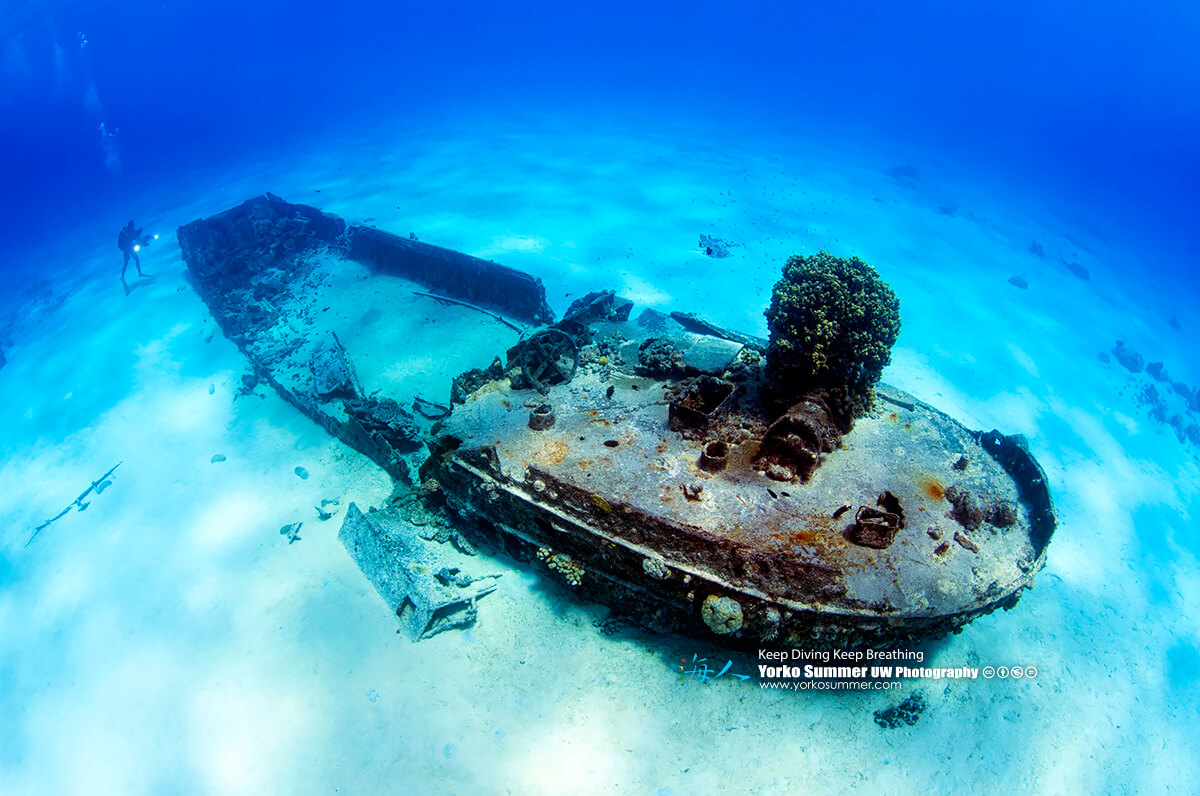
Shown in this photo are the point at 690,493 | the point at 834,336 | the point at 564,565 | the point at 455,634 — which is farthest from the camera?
the point at 834,336

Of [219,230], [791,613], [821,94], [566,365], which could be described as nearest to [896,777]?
[791,613]

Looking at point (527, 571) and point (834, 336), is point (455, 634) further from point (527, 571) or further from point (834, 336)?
point (834, 336)

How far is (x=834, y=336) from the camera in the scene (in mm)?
8266

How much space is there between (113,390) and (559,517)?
54.2 ft

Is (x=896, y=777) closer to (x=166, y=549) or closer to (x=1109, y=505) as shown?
(x=1109, y=505)

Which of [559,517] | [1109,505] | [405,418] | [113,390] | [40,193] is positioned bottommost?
[40,193]

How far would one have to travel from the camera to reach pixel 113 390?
15.0 meters

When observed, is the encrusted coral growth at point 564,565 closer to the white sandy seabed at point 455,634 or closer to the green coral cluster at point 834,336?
the white sandy seabed at point 455,634

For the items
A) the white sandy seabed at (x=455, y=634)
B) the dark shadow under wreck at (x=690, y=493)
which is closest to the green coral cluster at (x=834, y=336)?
the dark shadow under wreck at (x=690, y=493)

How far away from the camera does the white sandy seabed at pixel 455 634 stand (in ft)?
22.3

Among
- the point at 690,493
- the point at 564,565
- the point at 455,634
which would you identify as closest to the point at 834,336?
the point at 690,493

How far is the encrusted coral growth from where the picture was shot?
722 centimetres

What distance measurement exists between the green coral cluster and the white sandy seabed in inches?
176

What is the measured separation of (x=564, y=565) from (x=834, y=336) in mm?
5776
